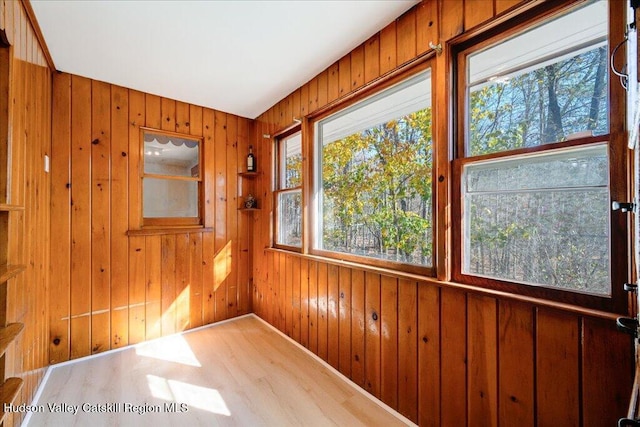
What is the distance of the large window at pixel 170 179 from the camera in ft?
9.08

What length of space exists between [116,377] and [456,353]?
2440mm

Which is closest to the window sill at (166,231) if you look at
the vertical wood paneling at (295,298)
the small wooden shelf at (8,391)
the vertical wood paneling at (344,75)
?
the vertical wood paneling at (295,298)

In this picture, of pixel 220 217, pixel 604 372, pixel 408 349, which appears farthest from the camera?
pixel 220 217

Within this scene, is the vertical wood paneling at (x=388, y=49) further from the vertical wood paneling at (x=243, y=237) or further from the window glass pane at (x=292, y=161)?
the vertical wood paneling at (x=243, y=237)

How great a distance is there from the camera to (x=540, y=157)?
3.90 ft

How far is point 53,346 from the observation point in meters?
2.26

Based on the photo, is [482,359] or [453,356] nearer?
[482,359]

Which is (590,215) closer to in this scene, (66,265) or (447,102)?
(447,102)

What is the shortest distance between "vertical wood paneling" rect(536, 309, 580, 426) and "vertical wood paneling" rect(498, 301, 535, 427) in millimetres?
30

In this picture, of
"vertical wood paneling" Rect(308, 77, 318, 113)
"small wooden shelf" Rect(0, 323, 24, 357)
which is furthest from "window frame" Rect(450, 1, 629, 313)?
"small wooden shelf" Rect(0, 323, 24, 357)

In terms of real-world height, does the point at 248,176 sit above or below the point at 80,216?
above

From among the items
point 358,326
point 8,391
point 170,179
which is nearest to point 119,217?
point 170,179

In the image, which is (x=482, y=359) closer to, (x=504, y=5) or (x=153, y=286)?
(x=504, y=5)

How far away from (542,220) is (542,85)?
60 centimetres
